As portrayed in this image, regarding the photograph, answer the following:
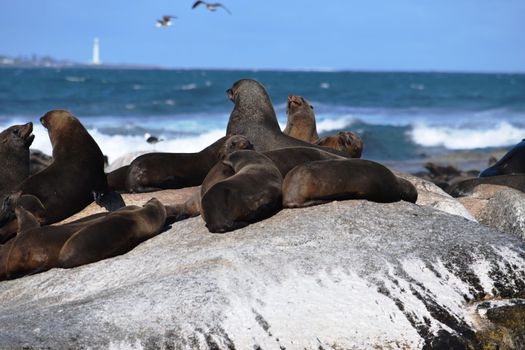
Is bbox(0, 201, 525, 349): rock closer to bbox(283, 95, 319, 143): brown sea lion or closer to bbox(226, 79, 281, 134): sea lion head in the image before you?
bbox(226, 79, 281, 134): sea lion head

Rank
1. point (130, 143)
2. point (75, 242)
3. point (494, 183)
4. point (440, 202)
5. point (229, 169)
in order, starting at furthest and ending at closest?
point (130, 143), point (494, 183), point (440, 202), point (229, 169), point (75, 242)

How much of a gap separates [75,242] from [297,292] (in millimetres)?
1950

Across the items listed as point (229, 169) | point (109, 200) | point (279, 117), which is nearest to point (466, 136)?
point (279, 117)

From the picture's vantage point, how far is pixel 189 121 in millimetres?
35125

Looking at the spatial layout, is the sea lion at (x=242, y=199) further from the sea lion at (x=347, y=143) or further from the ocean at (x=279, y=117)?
the ocean at (x=279, y=117)

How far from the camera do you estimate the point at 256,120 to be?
9.70 m

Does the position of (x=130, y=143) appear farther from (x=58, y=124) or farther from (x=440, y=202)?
(x=440, y=202)

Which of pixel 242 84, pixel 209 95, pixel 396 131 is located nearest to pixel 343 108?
pixel 209 95

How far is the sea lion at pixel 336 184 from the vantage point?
6.59m

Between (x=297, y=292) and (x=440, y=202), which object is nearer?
(x=297, y=292)

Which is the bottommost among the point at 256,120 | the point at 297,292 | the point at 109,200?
the point at 109,200

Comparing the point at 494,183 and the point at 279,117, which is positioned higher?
the point at 494,183

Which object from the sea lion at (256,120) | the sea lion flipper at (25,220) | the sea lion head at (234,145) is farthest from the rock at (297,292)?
the sea lion at (256,120)

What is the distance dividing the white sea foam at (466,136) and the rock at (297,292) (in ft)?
88.5
